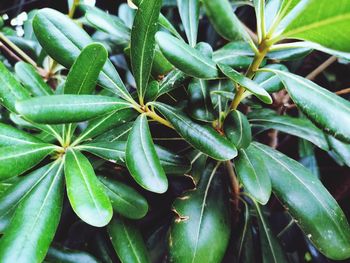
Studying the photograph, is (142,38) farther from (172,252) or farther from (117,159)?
(172,252)

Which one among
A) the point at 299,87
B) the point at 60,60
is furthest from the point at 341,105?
the point at 60,60

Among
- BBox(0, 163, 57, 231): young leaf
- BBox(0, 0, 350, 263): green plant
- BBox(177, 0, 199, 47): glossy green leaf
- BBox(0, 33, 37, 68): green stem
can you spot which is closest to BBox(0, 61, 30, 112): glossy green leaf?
BBox(0, 0, 350, 263): green plant

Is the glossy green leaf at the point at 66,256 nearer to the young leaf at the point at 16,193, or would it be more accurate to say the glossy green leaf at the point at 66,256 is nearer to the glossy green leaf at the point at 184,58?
the young leaf at the point at 16,193

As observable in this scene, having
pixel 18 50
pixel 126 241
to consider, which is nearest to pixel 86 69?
pixel 126 241

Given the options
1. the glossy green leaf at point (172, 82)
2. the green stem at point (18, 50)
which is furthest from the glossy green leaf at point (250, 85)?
the green stem at point (18, 50)

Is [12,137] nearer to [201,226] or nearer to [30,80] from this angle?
[30,80]

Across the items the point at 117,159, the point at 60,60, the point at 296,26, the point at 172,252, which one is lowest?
the point at 172,252
